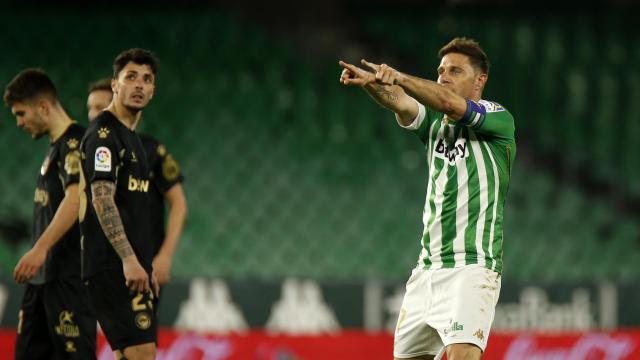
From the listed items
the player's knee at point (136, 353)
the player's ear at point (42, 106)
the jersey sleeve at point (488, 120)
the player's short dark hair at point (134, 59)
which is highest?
the player's short dark hair at point (134, 59)

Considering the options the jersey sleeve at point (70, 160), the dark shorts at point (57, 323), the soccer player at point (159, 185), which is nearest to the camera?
the jersey sleeve at point (70, 160)

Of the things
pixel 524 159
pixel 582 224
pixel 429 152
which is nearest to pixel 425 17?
A: pixel 524 159

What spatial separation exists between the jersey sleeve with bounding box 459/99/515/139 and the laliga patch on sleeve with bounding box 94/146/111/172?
1.50m

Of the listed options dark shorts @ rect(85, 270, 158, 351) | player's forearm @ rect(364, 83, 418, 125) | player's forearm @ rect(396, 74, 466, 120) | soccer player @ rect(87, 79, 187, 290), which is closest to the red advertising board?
Result: soccer player @ rect(87, 79, 187, 290)

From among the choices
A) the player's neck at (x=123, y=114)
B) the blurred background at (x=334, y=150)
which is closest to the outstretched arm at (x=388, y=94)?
the player's neck at (x=123, y=114)

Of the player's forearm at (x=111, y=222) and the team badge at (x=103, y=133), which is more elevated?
the team badge at (x=103, y=133)

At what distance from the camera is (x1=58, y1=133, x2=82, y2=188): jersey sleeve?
493 cm

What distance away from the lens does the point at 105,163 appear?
14.8 ft

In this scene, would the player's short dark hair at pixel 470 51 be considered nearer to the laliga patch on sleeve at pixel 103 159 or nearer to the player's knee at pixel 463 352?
the player's knee at pixel 463 352

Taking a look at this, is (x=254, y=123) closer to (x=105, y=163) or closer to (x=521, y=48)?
(x=521, y=48)

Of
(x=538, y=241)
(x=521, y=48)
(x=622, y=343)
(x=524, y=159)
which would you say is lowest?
(x=622, y=343)

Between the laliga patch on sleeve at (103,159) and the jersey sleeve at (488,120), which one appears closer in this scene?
the jersey sleeve at (488,120)

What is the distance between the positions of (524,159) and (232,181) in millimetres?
3000

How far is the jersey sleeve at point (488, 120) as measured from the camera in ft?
14.1
